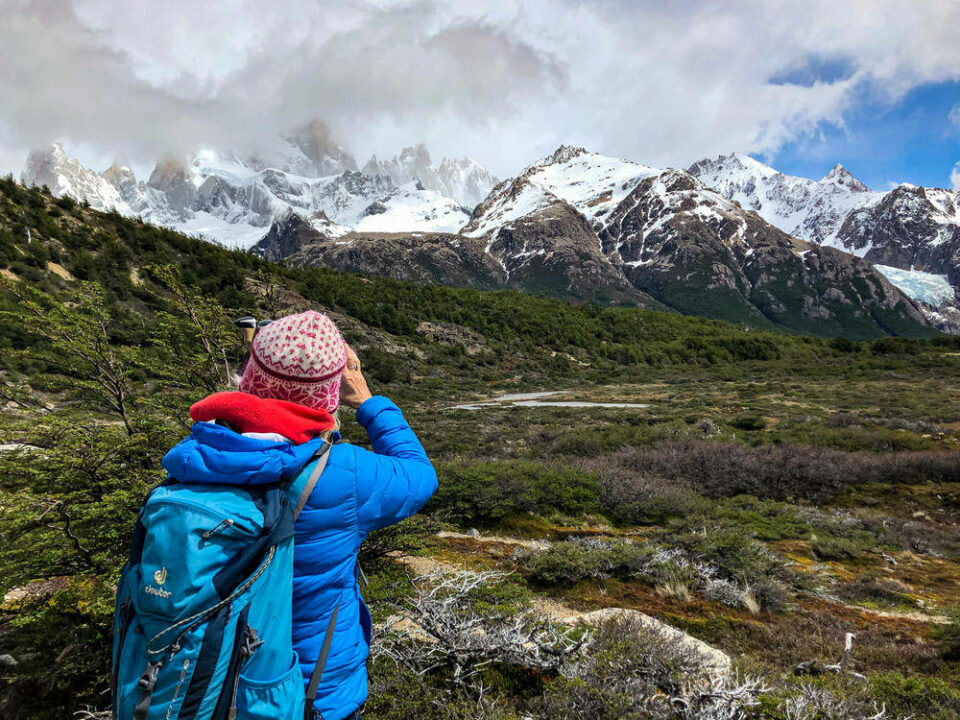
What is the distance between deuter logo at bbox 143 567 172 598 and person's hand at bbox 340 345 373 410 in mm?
897

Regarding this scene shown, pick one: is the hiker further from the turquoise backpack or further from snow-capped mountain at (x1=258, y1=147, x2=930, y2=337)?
snow-capped mountain at (x1=258, y1=147, x2=930, y2=337)

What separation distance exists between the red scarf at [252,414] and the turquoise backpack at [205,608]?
0.63 ft

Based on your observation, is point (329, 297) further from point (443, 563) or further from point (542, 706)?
point (542, 706)

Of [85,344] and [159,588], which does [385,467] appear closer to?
[159,588]

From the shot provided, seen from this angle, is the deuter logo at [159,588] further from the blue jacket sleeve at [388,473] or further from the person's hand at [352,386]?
the person's hand at [352,386]

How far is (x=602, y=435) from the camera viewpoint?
16.4 metres

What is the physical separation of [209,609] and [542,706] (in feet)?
8.44

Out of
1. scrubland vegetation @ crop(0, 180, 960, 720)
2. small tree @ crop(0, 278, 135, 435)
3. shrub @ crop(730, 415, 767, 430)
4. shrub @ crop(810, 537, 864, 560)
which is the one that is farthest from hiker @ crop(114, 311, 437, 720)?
shrub @ crop(730, 415, 767, 430)

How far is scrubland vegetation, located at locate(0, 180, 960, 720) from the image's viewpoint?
10.1ft

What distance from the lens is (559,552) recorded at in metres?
6.20

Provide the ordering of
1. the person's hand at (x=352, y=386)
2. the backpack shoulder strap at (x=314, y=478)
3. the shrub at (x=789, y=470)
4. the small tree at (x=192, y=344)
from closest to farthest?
1. the backpack shoulder strap at (x=314, y=478)
2. the person's hand at (x=352, y=386)
3. the small tree at (x=192, y=344)
4. the shrub at (x=789, y=470)

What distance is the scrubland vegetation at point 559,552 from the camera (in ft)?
10.1

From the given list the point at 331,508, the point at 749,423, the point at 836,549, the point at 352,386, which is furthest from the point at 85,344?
the point at 749,423

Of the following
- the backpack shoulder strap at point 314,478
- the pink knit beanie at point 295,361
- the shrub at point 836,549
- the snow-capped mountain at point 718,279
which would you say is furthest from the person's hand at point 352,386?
the snow-capped mountain at point 718,279
